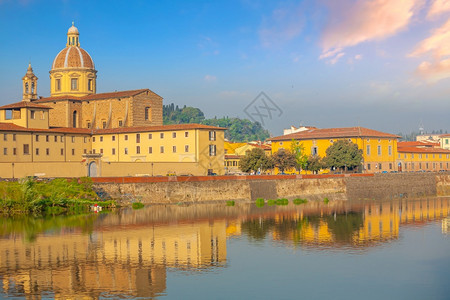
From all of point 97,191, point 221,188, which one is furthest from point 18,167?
point 221,188

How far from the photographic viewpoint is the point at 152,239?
38.3m

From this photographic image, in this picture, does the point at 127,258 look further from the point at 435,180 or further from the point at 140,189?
the point at 435,180

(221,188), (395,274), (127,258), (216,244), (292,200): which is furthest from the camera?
(292,200)

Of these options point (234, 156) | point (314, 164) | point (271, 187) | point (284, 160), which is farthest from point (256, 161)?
point (234, 156)

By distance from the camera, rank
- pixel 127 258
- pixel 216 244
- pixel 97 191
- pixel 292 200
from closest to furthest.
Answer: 1. pixel 127 258
2. pixel 216 244
3. pixel 97 191
4. pixel 292 200

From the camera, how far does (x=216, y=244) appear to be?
37.6 metres

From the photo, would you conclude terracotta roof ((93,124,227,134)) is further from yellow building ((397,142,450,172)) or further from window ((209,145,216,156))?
yellow building ((397,142,450,172))

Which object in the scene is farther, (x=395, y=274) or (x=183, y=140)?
(x=183, y=140)

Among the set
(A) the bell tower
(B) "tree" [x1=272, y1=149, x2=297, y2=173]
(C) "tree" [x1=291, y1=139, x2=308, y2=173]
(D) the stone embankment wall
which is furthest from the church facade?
(C) "tree" [x1=291, y1=139, x2=308, y2=173]

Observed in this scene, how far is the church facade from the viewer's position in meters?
64.2

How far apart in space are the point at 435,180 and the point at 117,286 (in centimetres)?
6969

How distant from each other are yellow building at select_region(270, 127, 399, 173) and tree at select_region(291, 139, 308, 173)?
4.39 feet

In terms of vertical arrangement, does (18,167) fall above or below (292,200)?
above

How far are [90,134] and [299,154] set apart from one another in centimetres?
2835
